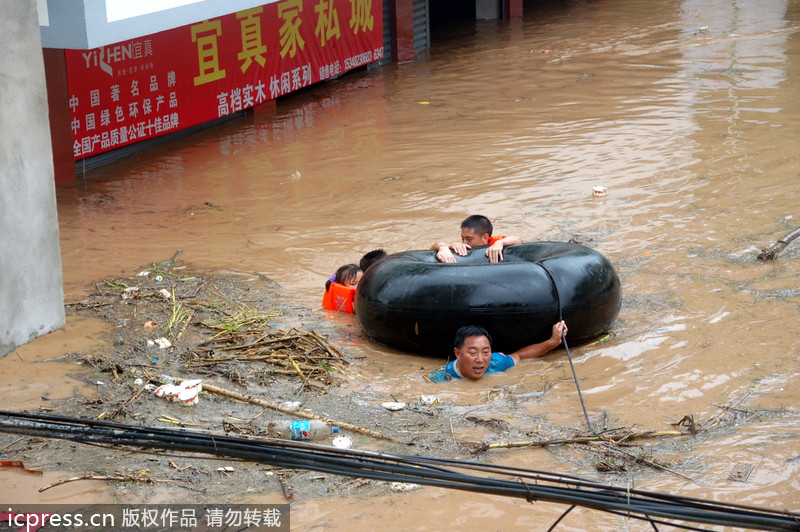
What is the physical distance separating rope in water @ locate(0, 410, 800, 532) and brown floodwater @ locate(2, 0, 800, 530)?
3.52 ft

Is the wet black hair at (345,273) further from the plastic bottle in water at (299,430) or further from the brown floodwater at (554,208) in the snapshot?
the plastic bottle in water at (299,430)

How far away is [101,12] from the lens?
7.25 m

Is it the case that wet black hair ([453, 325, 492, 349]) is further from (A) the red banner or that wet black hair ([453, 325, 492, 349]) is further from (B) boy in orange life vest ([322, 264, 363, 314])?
(A) the red banner

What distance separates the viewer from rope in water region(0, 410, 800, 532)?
9.09 feet

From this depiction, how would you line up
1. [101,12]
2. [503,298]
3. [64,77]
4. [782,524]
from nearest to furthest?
1. [782,524]
2. [503,298]
3. [101,12]
4. [64,77]

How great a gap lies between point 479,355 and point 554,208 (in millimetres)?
4159

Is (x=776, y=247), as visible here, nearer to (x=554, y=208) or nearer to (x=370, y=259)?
(x=554, y=208)

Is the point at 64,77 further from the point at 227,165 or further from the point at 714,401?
the point at 714,401

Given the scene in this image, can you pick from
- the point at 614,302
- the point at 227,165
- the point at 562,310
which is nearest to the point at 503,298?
the point at 562,310

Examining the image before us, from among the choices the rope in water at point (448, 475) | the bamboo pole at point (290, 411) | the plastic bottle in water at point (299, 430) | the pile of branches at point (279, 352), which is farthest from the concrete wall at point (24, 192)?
the rope in water at point (448, 475)

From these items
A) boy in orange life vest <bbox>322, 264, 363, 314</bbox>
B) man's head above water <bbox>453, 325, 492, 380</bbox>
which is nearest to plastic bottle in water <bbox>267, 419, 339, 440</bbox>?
man's head above water <bbox>453, 325, 492, 380</bbox>

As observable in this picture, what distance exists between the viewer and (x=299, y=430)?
4891 millimetres

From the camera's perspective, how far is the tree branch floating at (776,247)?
760 centimetres

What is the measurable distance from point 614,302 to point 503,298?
0.92 meters
